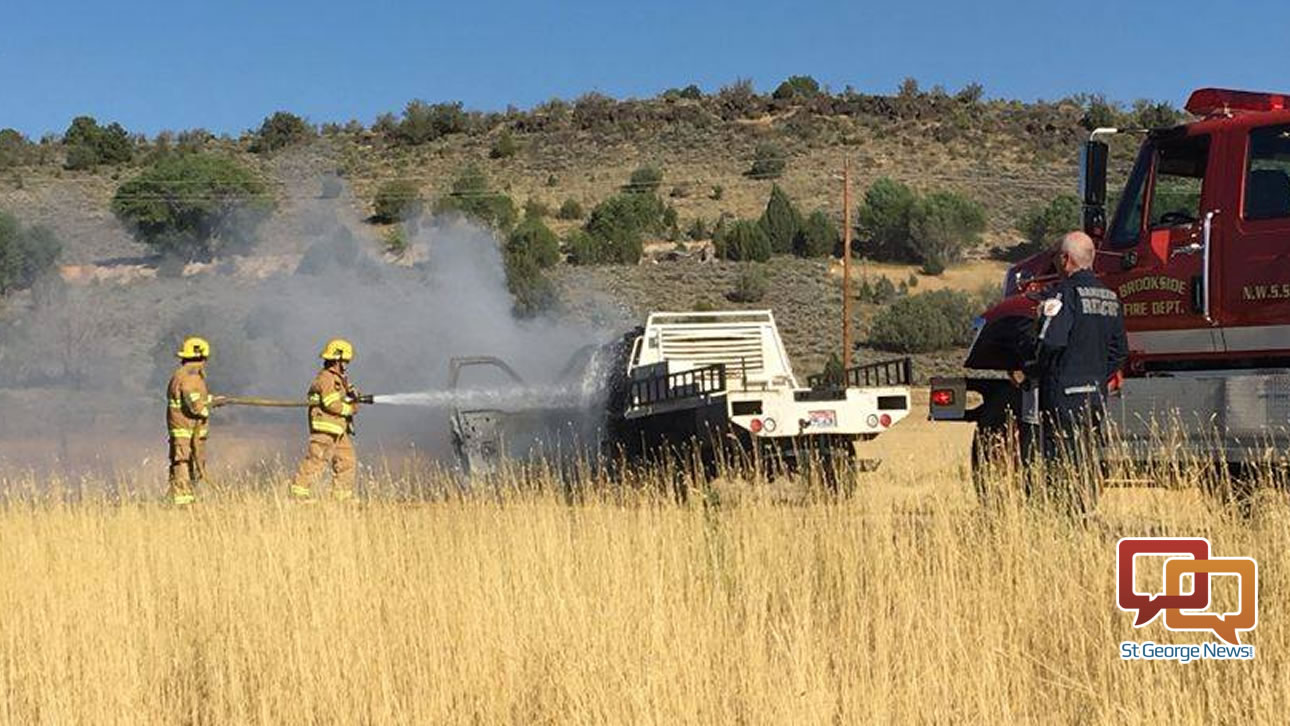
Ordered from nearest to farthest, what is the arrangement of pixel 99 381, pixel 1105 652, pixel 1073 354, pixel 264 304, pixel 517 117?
pixel 1105 652 → pixel 1073 354 → pixel 99 381 → pixel 264 304 → pixel 517 117

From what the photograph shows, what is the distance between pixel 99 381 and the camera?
2959cm

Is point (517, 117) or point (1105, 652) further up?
point (517, 117)

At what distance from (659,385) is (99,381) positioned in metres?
20.0

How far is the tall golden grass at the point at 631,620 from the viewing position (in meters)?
5.21

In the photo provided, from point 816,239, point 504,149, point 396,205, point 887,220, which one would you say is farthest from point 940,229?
point 504,149

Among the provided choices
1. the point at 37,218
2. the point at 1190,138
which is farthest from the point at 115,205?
the point at 1190,138

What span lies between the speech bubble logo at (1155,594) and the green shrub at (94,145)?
57.9 m

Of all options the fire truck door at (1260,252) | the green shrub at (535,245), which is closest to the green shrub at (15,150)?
the green shrub at (535,245)

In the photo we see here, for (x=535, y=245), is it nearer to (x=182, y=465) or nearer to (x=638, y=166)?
(x=638, y=166)

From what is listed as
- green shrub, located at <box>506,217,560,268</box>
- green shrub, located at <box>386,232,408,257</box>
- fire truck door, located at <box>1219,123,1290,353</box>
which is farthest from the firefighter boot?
green shrub, located at <box>386,232,408,257</box>

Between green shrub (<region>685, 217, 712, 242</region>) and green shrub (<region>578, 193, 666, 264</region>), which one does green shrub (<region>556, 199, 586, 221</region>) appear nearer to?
green shrub (<region>578, 193, 666, 264</region>)

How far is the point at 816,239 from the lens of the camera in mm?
44781

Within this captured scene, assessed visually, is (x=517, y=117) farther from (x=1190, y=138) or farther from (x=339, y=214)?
(x=1190, y=138)

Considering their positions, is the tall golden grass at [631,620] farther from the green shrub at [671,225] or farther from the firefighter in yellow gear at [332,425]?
the green shrub at [671,225]
